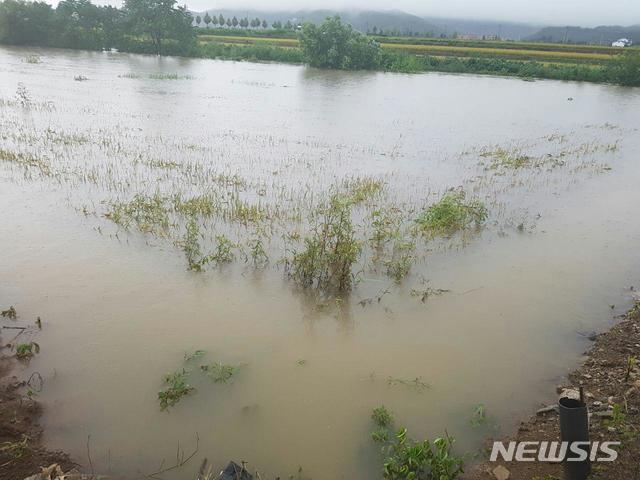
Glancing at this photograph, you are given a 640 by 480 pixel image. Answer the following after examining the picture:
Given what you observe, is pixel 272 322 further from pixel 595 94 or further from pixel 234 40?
pixel 234 40

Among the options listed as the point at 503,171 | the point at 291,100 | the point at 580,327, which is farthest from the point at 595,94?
the point at 580,327

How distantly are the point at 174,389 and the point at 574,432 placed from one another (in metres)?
3.06

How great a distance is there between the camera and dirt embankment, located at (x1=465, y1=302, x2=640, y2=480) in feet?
10.7

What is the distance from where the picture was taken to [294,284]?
5996mm

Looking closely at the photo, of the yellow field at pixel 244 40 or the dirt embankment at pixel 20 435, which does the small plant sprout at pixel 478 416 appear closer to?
the dirt embankment at pixel 20 435

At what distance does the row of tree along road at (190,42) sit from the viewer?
41062 millimetres

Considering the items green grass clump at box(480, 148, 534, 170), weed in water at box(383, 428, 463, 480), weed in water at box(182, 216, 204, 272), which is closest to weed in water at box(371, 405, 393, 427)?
weed in water at box(383, 428, 463, 480)

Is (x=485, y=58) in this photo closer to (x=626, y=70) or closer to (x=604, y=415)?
(x=626, y=70)

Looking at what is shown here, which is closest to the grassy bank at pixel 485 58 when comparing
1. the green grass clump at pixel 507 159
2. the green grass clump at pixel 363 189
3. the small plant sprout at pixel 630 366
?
the green grass clump at pixel 507 159

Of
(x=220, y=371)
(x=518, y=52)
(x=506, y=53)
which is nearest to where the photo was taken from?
(x=220, y=371)

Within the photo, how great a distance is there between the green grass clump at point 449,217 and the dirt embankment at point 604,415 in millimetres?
3107

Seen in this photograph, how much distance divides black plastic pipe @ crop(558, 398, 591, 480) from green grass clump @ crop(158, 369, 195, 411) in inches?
114

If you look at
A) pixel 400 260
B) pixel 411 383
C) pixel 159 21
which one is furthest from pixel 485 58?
pixel 411 383

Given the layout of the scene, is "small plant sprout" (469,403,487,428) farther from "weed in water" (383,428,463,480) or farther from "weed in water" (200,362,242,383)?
"weed in water" (200,362,242,383)
